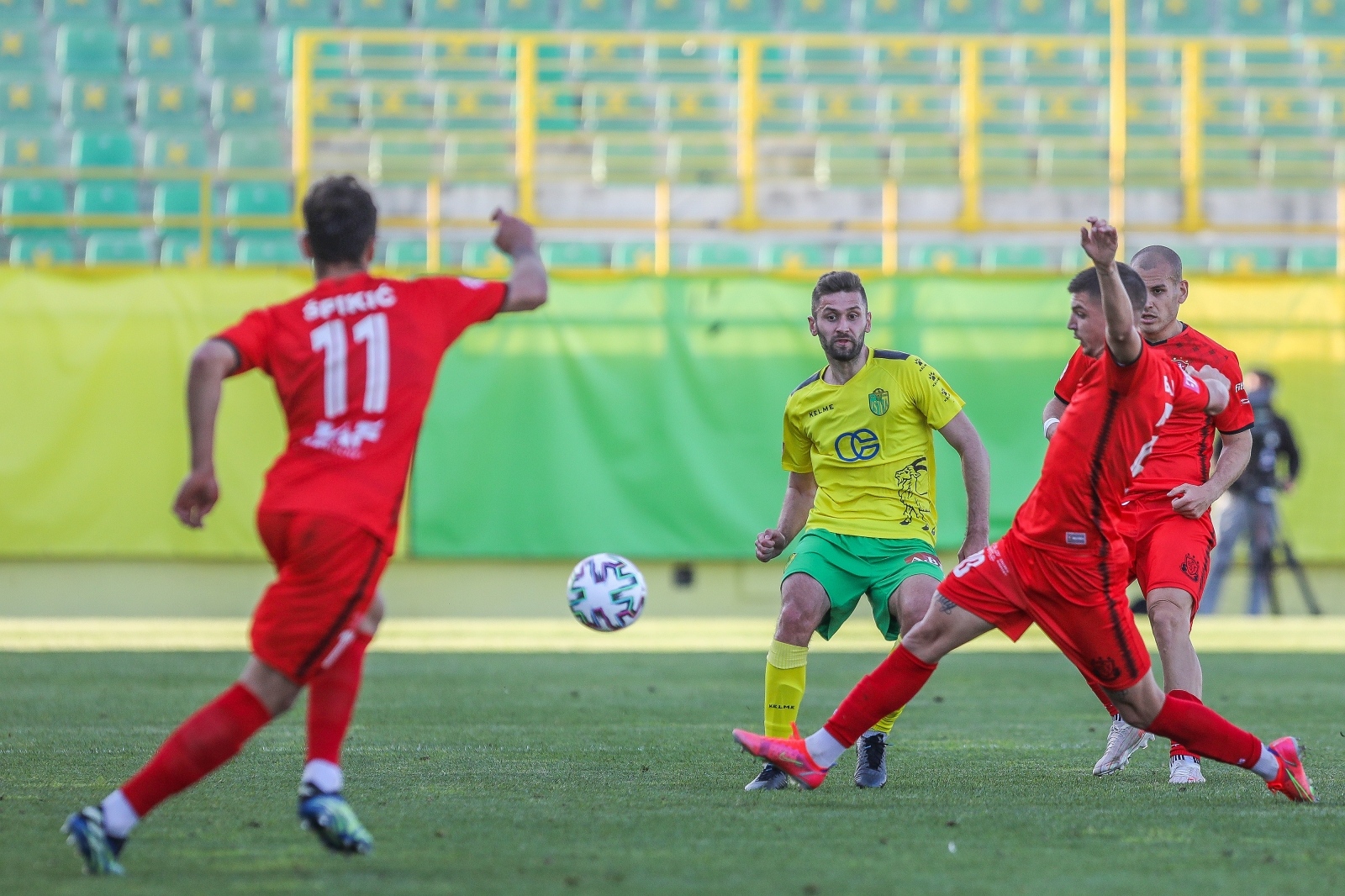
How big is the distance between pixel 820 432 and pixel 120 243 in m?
13.9

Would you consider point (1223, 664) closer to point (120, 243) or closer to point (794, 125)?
point (794, 125)

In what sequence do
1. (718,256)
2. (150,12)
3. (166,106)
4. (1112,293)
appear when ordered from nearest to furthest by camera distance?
1. (1112,293)
2. (718,256)
3. (166,106)
4. (150,12)

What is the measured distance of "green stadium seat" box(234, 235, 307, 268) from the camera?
18391 millimetres

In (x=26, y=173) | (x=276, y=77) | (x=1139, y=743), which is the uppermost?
(x=276, y=77)

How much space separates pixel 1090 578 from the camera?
5184 millimetres

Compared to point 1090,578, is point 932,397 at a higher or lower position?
higher

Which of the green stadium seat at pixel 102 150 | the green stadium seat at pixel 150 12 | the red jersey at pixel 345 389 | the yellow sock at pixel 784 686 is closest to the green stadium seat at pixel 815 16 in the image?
the green stadium seat at pixel 150 12

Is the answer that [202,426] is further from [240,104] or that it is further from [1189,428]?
[240,104]

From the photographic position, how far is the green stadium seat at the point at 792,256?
1823 centimetres

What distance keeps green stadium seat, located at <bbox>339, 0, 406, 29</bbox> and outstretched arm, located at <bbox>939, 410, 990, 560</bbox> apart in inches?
645

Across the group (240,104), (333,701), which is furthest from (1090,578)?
(240,104)

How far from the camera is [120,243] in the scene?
60.8 ft

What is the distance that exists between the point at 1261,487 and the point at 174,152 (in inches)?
489

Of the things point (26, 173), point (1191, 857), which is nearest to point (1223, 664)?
point (1191, 857)
